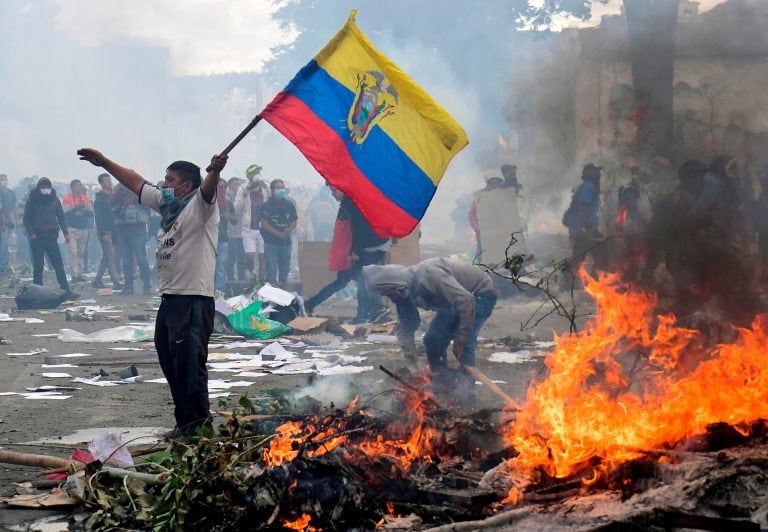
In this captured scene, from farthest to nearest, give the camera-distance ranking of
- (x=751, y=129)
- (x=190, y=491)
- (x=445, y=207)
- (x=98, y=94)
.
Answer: (x=98, y=94), (x=445, y=207), (x=751, y=129), (x=190, y=491)

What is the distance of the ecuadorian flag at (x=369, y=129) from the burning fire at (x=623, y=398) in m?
1.45

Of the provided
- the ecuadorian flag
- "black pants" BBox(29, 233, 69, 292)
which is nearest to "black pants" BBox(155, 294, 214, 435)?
the ecuadorian flag

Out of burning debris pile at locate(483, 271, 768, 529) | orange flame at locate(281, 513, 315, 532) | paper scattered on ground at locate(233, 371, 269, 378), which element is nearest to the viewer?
burning debris pile at locate(483, 271, 768, 529)

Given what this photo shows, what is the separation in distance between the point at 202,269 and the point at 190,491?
203 centimetres

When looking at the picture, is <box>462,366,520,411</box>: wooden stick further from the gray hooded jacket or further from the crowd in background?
the crowd in background

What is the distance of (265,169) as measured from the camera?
5944 cm

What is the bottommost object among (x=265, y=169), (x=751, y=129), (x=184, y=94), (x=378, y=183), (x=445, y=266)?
(x=445, y=266)

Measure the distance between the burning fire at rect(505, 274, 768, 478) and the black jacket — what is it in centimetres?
1427

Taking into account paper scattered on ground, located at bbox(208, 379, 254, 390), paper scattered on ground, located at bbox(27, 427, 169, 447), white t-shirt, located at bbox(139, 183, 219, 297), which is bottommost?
paper scattered on ground, located at bbox(27, 427, 169, 447)

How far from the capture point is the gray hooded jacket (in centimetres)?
804

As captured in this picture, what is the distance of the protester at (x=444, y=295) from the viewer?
26.4 feet

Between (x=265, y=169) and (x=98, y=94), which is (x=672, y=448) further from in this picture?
(x=265, y=169)

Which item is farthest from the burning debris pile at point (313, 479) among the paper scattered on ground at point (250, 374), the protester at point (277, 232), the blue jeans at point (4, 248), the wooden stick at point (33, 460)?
the blue jeans at point (4, 248)

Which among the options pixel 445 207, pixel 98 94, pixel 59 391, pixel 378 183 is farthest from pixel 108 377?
pixel 98 94
